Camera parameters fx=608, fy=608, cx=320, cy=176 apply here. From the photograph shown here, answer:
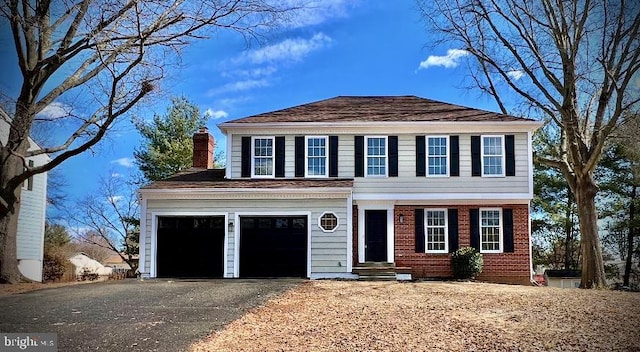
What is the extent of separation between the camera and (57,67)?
432 centimetres

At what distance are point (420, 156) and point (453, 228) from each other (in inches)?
85.5

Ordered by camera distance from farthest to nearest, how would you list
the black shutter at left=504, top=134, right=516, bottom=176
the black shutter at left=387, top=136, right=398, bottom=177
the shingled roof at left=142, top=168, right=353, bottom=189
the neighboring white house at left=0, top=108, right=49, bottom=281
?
1. the black shutter at left=387, top=136, right=398, bottom=177
2. the black shutter at left=504, top=134, right=516, bottom=176
3. the shingled roof at left=142, top=168, right=353, bottom=189
4. the neighboring white house at left=0, top=108, right=49, bottom=281

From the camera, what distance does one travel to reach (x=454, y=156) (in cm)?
1672

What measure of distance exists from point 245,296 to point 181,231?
599 cm

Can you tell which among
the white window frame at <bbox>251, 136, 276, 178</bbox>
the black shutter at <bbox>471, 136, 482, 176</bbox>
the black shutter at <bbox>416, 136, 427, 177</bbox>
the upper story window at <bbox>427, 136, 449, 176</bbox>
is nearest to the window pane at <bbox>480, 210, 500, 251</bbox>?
the black shutter at <bbox>471, 136, 482, 176</bbox>

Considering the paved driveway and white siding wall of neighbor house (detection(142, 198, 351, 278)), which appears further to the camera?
white siding wall of neighbor house (detection(142, 198, 351, 278))

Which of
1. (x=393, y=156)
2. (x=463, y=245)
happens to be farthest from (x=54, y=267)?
(x=463, y=245)

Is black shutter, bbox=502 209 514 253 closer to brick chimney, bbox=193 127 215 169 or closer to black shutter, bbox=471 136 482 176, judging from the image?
black shutter, bbox=471 136 482 176

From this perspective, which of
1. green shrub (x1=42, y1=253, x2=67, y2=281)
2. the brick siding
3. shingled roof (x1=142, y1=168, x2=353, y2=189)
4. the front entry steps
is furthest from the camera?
the brick siding

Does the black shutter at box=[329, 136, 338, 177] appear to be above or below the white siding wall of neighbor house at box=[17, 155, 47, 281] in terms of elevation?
above

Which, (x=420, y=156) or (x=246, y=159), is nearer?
(x=420, y=156)

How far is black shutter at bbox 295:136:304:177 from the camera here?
664 inches

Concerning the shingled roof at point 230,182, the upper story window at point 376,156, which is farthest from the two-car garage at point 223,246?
→ the upper story window at point 376,156

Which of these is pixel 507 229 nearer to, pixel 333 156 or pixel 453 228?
pixel 453 228
